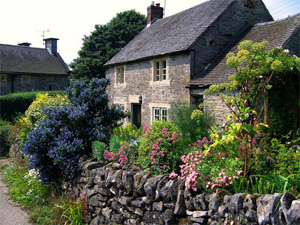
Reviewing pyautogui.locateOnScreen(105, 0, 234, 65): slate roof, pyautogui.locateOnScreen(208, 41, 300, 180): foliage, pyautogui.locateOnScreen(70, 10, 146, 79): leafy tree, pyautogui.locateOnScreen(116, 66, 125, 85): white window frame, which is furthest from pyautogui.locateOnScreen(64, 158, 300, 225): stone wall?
pyautogui.locateOnScreen(70, 10, 146, 79): leafy tree

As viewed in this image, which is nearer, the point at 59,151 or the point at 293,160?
the point at 293,160

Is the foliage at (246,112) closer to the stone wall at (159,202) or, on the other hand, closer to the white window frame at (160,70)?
the stone wall at (159,202)

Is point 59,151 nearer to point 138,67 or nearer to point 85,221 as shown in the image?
point 85,221

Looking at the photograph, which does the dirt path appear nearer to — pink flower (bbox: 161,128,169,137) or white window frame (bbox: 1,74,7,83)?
pink flower (bbox: 161,128,169,137)

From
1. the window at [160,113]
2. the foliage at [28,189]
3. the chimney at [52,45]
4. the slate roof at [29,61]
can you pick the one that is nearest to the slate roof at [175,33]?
the window at [160,113]

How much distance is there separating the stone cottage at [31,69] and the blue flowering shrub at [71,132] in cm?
2242

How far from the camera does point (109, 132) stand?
8.77m

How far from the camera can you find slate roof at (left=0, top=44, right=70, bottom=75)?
2875 centimetres

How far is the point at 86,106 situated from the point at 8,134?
7666mm

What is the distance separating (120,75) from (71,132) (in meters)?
11.6

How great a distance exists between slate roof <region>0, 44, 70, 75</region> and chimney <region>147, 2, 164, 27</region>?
47.5ft

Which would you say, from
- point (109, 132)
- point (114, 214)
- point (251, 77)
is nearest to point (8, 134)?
point (109, 132)

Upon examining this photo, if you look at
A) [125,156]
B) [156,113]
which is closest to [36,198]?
[125,156]

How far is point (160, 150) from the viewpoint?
5762mm
